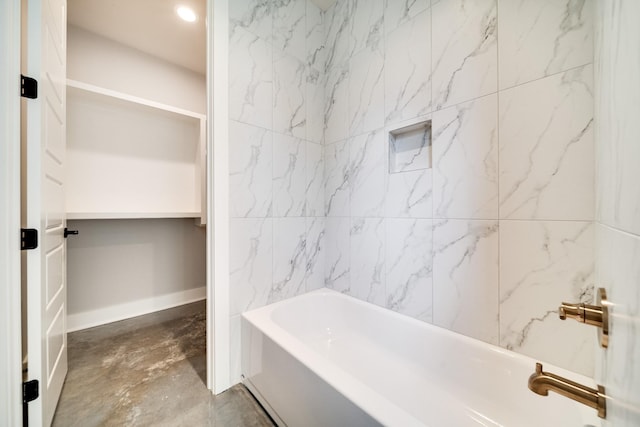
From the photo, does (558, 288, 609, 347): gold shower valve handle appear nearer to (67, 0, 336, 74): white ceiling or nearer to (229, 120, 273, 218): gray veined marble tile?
(229, 120, 273, 218): gray veined marble tile

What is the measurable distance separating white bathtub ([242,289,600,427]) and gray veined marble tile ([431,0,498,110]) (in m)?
1.30

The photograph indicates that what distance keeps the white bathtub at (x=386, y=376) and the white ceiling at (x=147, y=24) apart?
254 cm

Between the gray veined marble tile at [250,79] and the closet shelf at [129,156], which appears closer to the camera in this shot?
the gray veined marble tile at [250,79]

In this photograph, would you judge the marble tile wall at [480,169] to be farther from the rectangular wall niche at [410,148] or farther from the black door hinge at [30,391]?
the black door hinge at [30,391]

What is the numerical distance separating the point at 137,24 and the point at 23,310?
2426 millimetres

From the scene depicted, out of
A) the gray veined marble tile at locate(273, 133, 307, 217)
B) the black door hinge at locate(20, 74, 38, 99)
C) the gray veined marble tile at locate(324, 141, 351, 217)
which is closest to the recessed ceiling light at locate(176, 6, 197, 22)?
the gray veined marble tile at locate(273, 133, 307, 217)

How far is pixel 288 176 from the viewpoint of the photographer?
175 centimetres

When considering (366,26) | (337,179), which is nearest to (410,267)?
(337,179)

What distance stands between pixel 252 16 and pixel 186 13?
2.98 feet

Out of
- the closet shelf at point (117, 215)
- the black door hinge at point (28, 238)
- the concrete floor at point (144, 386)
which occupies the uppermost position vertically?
the closet shelf at point (117, 215)

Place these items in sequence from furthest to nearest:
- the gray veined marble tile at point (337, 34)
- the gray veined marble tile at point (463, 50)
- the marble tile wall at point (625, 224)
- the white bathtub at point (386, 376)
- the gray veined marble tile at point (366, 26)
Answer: the gray veined marble tile at point (337, 34), the gray veined marble tile at point (366, 26), the gray veined marble tile at point (463, 50), the white bathtub at point (386, 376), the marble tile wall at point (625, 224)

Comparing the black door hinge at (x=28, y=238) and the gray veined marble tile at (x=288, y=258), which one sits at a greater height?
the black door hinge at (x=28, y=238)

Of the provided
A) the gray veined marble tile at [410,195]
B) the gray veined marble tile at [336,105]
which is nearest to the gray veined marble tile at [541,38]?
the gray veined marble tile at [410,195]

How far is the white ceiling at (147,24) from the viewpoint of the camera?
1.90 metres
